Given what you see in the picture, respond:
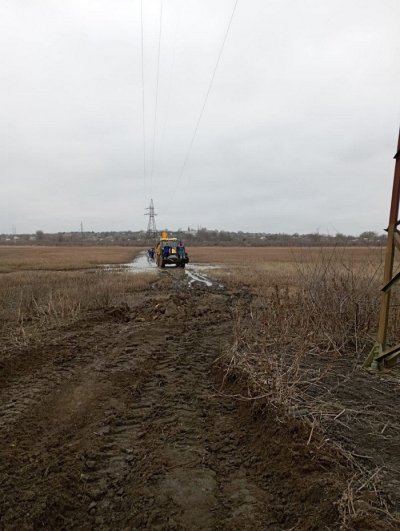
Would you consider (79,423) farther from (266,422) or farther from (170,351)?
(170,351)

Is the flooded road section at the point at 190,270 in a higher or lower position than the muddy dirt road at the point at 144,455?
lower

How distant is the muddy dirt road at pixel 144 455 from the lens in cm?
272

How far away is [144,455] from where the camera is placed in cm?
347

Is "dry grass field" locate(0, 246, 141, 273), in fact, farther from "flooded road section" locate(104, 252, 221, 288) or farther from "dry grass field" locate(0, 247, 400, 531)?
"dry grass field" locate(0, 247, 400, 531)

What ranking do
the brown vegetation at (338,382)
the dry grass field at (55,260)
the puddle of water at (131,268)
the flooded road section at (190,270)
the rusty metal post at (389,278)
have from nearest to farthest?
1. the brown vegetation at (338,382)
2. the rusty metal post at (389,278)
3. the flooded road section at (190,270)
4. the puddle of water at (131,268)
5. the dry grass field at (55,260)

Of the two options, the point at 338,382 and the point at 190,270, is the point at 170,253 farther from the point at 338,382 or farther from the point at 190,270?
the point at 338,382

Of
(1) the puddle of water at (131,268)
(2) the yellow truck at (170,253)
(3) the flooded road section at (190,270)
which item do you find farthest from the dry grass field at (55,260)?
(2) the yellow truck at (170,253)

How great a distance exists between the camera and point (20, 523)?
265cm

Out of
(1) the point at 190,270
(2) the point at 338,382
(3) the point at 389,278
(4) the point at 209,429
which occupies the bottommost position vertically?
(1) the point at 190,270

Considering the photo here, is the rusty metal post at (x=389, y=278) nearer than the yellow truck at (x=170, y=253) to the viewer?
Yes

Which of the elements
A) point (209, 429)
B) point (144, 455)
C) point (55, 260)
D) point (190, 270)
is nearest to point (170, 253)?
point (190, 270)

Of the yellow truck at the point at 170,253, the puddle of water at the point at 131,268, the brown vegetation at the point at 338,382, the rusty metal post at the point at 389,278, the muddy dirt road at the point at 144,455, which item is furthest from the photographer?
the yellow truck at the point at 170,253

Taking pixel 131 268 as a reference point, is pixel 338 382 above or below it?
above

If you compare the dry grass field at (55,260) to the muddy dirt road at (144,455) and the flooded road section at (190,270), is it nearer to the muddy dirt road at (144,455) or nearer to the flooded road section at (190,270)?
the flooded road section at (190,270)
